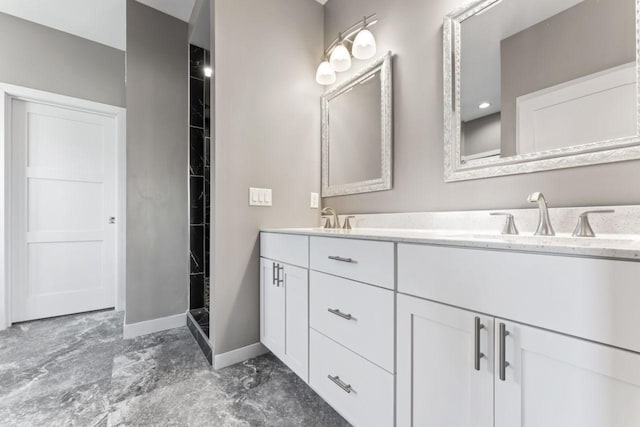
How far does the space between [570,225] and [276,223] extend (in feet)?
4.99

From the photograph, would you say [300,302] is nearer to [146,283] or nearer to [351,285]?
[351,285]

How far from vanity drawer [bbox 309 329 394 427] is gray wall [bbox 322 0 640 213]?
0.85 meters

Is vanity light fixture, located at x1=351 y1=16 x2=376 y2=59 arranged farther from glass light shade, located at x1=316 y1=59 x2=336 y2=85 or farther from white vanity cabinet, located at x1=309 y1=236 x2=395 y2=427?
white vanity cabinet, located at x1=309 y1=236 x2=395 y2=427

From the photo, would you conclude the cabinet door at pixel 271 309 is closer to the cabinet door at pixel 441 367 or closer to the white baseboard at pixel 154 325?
the cabinet door at pixel 441 367

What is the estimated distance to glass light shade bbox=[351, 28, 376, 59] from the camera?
1.66 metres

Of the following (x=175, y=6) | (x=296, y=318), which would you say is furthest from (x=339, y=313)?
(x=175, y=6)

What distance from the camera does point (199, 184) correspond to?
247 centimetres

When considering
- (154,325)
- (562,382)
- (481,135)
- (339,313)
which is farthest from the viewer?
(154,325)

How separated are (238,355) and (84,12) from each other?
10.4 feet

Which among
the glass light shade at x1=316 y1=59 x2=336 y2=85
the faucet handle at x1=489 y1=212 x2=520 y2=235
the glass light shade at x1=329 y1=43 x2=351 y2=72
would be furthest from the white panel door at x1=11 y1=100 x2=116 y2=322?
the faucet handle at x1=489 y1=212 x2=520 y2=235

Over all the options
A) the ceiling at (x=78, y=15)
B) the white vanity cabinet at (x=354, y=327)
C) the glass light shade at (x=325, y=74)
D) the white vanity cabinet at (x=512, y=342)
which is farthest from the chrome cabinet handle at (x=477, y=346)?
the ceiling at (x=78, y=15)

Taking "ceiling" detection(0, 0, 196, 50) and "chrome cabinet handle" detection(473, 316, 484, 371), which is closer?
"chrome cabinet handle" detection(473, 316, 484, 371)

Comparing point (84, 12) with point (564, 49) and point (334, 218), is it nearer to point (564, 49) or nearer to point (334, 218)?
point (334, 218)

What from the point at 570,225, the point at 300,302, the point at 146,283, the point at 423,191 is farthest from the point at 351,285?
the point at 146,283
